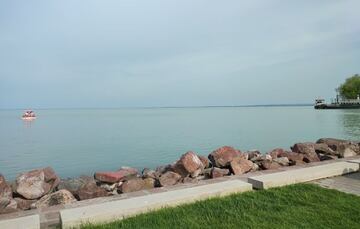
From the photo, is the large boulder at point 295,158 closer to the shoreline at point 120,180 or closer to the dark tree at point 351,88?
the shoreline at point 120,180

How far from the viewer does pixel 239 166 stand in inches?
328

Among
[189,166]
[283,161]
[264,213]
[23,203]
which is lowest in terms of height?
[23,203]

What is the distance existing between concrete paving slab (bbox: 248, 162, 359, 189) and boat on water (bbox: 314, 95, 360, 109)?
87337 mm

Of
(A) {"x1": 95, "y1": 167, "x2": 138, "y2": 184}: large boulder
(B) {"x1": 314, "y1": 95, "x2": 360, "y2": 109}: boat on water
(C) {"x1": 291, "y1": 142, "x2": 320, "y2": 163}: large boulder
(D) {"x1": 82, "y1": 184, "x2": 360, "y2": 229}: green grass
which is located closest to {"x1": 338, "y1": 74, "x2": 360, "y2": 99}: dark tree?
(B) {"x1": 314, "y1": 95, "x2": 360, "y2": 109}: boat on water

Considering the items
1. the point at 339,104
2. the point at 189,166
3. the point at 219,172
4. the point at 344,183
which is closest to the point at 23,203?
the point at 189,166

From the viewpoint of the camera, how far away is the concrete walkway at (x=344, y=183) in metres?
5.55

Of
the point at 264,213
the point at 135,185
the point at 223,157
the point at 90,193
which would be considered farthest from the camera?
the point at 223,157

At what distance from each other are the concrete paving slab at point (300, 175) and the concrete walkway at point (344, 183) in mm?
124

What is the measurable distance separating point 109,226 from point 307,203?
111 inches

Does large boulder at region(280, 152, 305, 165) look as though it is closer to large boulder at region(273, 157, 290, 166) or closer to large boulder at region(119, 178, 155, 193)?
large boulder at region(273, 157, 290, 166)

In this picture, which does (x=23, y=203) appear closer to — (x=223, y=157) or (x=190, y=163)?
(x=190, y=163)

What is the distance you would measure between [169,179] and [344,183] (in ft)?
12.5

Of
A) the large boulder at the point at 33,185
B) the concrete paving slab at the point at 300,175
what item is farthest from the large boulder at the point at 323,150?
the large boulder at the point at 33,185

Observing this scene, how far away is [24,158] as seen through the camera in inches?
787
